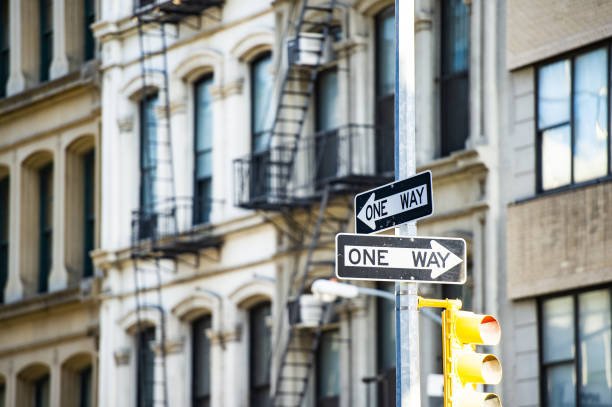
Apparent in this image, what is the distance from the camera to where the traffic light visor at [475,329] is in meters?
13.8

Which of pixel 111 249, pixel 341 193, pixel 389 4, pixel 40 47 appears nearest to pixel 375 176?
pixel 341 193

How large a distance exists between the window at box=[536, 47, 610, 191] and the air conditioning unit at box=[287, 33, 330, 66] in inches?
228

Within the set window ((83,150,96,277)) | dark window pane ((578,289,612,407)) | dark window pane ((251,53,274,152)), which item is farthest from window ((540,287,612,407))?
window ((83,150,96,277))

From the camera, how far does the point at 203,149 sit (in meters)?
33.9

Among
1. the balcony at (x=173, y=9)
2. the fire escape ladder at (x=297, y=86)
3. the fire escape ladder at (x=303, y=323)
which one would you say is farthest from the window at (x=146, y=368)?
the balcony at (x=173, y=9)

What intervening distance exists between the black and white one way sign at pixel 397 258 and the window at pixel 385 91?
14.2 meters

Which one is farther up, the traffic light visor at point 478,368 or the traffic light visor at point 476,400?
→ the traffic light visor at point 478,368

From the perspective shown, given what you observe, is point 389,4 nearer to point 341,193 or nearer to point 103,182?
point 341,193

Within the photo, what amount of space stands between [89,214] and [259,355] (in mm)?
8040

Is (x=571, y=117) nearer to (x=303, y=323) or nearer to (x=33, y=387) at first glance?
(x=303, y=323)

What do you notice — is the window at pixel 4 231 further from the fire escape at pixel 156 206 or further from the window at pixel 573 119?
the window at pixel 573 119

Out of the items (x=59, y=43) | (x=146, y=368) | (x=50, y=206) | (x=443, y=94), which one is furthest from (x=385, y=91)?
(x=50, y=206)

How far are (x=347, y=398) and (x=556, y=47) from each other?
764cm

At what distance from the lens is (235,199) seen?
31.9m
